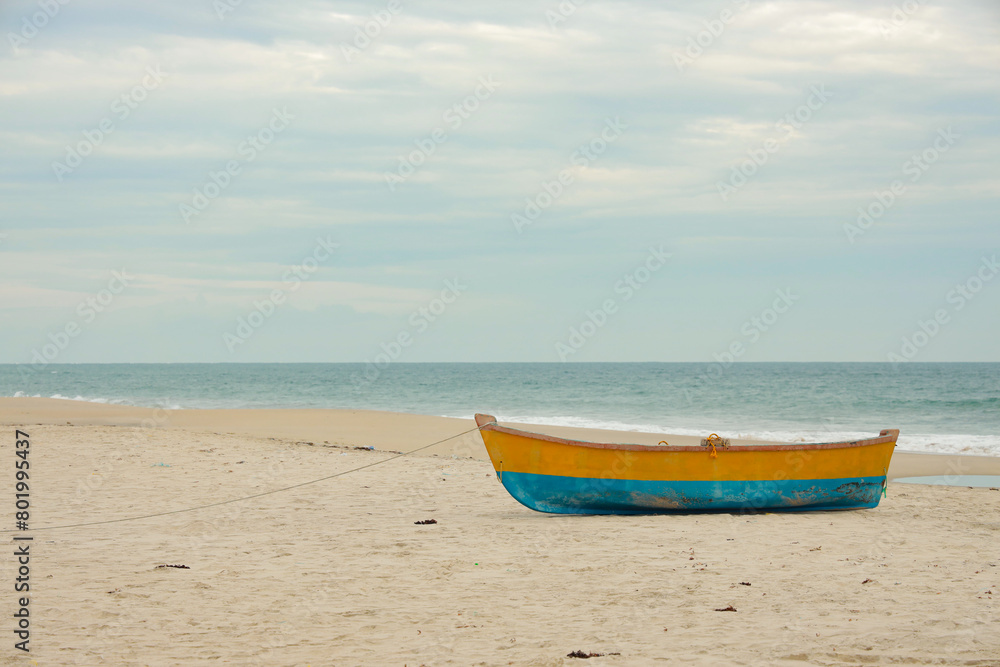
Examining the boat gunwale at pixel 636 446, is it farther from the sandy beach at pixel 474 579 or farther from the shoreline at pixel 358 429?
the shoreline at pixel 358 429

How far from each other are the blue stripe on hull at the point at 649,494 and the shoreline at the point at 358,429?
5.17 m

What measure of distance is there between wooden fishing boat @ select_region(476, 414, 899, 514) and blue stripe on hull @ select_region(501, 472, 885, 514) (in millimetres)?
11

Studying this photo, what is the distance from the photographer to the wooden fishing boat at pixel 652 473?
8.82m

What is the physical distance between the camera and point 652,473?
8875mm

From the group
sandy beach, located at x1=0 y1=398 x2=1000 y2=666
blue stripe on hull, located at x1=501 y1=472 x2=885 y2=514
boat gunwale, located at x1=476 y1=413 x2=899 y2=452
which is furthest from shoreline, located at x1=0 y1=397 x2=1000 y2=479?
blue stripe on hull, located at x1=501 y1=472 x2=885 y2=514

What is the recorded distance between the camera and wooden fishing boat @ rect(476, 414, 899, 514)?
28.9 feet

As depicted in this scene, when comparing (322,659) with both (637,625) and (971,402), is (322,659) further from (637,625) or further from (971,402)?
(971,402)

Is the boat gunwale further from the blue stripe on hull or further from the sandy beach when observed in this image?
the sandy beach

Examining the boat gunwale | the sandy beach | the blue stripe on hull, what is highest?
the boat gunwale

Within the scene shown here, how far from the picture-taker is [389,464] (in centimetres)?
1351

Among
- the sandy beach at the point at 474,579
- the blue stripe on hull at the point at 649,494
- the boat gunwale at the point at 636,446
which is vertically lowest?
the sandy beach at the point at 474,579

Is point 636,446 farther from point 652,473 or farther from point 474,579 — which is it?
point 474,579

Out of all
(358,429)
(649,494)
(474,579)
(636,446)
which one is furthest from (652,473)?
(358,429)

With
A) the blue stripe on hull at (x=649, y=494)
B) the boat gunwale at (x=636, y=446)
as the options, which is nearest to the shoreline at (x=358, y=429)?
the boat gunwale at (x=636, y=446)
